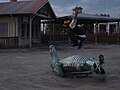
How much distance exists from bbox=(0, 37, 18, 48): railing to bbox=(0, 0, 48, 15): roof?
2.51 metres

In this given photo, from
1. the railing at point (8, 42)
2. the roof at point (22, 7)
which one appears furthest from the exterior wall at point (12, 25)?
the railing at point (8, 42)

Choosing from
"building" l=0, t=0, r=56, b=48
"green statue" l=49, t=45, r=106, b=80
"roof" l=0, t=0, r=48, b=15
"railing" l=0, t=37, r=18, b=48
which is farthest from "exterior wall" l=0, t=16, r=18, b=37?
"green statue" l=49, t=45, r=106, b=80

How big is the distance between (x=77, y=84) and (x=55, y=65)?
5.88 ft

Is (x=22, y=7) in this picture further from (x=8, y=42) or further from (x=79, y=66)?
(x=79, y=66)

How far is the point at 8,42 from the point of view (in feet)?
97.8

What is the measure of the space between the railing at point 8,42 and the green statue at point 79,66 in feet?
60.2

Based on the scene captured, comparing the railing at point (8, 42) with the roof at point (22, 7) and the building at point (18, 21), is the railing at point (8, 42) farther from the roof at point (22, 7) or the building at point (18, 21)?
the roof at point (22, 7)

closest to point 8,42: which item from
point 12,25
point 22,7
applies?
point 12,25

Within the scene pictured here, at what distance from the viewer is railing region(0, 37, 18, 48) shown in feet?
97.2

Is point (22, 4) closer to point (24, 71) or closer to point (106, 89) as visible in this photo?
point (24, 71)

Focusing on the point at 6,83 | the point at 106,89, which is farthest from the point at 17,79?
the point at 106,89

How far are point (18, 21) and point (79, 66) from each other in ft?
70.5

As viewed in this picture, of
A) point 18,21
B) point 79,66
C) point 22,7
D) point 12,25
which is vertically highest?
point 22,7

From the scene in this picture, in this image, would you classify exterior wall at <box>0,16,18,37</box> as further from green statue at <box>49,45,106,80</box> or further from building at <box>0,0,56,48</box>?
green statue at <box>49,45,106,80</box>
